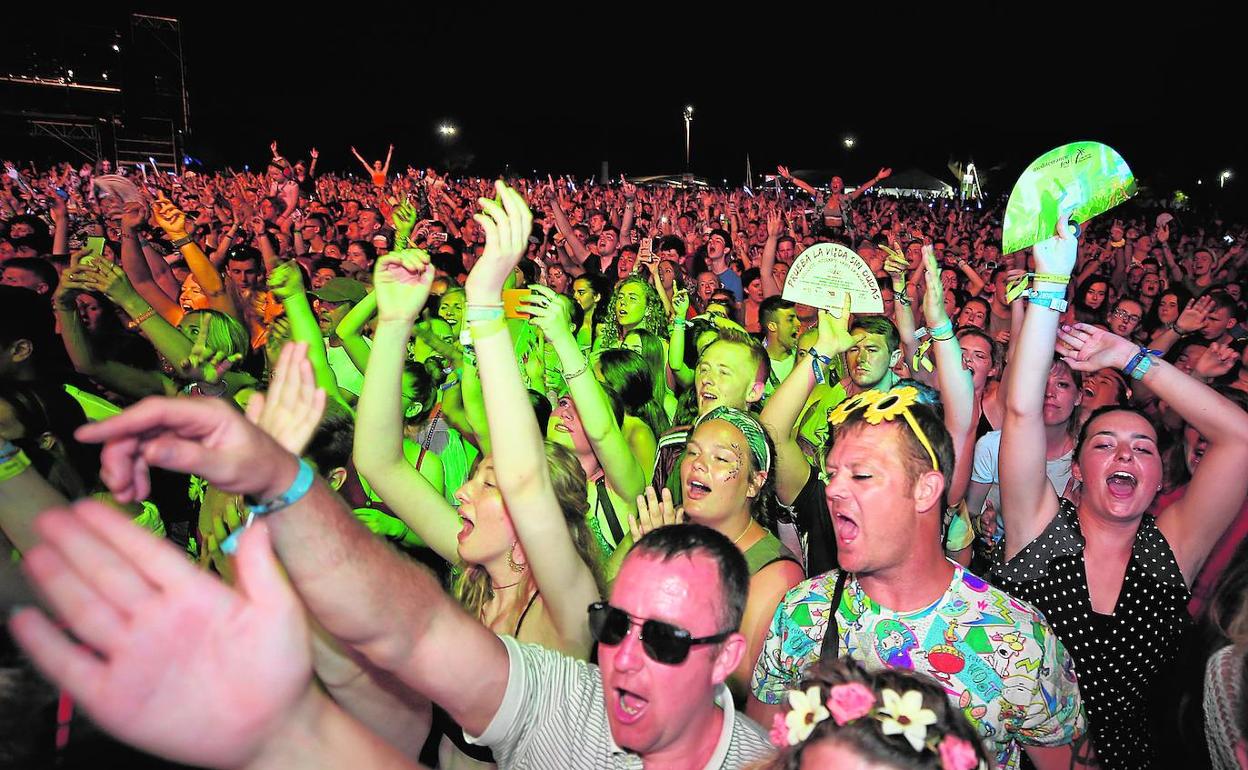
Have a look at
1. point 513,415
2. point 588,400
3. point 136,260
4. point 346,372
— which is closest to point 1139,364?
point 588,400

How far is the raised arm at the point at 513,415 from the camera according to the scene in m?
2.19

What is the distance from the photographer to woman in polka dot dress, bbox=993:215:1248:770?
Result: 2.59 metres

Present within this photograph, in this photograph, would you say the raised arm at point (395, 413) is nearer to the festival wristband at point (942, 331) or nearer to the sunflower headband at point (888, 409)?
the sunflower headband at point (888, 409)

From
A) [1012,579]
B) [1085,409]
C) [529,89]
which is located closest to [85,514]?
[1012,579]

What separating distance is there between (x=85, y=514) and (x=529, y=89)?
52.2 m

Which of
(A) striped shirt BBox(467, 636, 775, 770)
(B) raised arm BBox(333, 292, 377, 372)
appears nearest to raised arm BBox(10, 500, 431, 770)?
(A) striped shirt BBox(467, 636, 775, 770)

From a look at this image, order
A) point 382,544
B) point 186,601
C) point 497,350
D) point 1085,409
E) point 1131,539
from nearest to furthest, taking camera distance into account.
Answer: point 186,601
point 382,544
point 497,350
point 1131,539
point 1085,409

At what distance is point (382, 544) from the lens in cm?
160

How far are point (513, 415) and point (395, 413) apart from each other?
65 cm

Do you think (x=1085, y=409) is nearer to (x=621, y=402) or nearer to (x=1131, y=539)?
(x=1131, y=539)

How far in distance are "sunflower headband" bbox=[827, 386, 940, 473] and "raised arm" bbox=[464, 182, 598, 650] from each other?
93cm

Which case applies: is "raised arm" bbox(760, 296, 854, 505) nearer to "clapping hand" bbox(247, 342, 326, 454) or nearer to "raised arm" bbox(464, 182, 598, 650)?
"raised arm" bbox(464, 182, 598, 650)

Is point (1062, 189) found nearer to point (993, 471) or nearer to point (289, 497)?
point (993, 471)

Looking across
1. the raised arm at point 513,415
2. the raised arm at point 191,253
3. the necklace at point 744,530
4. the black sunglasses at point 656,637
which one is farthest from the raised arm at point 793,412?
the raised arm at point 191,253
